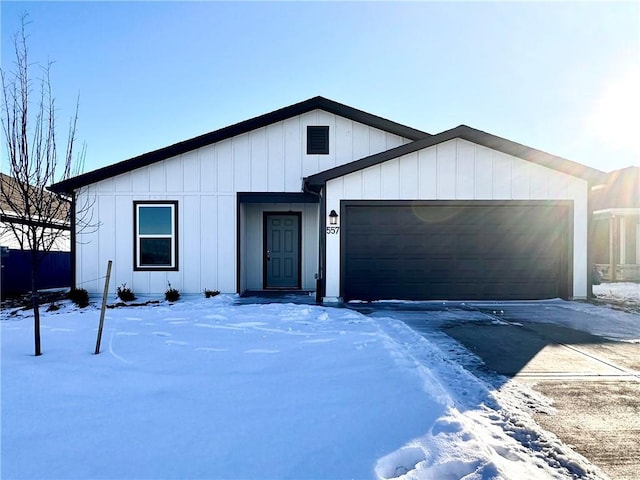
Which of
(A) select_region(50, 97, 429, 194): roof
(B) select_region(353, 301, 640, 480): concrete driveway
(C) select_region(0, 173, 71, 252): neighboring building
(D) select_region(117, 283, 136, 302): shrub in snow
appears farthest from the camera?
(A) select_region(50, 97, 429, 194): roof

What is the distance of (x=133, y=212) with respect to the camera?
365 inches

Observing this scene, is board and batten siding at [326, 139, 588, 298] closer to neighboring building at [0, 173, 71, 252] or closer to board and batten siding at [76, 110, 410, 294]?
board and batten siding at [76, 110, 410, 294]

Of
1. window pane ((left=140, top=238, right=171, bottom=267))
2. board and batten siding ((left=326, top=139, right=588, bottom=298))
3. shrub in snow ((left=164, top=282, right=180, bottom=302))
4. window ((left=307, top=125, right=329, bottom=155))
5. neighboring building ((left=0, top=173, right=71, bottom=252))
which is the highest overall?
window ((left=307, top=125, right=329, bottom=155))

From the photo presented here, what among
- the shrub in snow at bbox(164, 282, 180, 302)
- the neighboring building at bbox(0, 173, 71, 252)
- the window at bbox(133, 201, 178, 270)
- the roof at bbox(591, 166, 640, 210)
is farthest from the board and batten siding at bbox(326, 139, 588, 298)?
the neighboring building at bbox(0, 173, 71, 252)

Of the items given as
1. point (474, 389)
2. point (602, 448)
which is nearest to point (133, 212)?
point (474, 389)

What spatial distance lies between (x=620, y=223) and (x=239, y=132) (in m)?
13.7

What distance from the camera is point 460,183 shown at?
→ 8562 mm

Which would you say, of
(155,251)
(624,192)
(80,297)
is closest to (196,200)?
(155,251)

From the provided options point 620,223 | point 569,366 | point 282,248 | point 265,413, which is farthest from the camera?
point 620,223

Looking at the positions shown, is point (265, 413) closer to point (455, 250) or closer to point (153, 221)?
point (455, 250)

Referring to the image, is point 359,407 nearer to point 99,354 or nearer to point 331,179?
point 99,354

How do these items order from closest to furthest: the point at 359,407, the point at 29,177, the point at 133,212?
the point at 359,407
the point at 29,177
the point at 133,212

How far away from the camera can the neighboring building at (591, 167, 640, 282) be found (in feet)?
41.0

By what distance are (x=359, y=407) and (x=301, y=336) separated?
230cm
